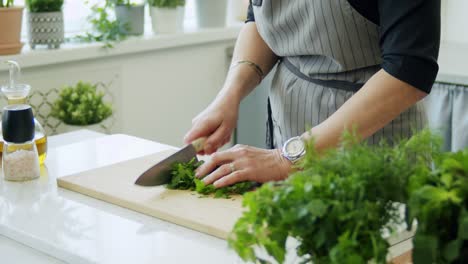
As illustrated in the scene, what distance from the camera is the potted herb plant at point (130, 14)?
10.4 feet

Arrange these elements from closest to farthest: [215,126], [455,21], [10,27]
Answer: [215,126]
[10,27]
[455,21]

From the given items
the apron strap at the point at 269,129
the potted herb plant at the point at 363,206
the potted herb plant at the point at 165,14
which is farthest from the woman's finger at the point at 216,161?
the potted herb plant at the point at 165,14

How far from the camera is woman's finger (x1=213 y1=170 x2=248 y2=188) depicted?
56.1 inches

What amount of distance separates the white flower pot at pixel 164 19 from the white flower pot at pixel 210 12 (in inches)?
8.4

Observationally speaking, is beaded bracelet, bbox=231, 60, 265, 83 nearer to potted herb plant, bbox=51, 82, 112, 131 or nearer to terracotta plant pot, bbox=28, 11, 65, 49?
potted herb plant, bbox=51, 82, 112, 131

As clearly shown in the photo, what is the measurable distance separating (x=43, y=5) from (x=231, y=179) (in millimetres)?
1700

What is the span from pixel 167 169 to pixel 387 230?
0.74 metres

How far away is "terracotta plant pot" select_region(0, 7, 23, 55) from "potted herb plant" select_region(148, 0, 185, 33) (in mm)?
752

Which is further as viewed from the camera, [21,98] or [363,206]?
[21,98]

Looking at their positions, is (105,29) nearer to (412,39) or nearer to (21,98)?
(21,98)

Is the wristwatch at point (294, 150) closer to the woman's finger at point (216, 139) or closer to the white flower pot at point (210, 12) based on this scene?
the woman's finger at point (216, 139)

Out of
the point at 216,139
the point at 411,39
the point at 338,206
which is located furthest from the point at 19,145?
the point at 338,206

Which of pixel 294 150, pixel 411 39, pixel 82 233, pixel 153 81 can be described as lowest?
pixel 153 81

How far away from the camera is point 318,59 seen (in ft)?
5.48
